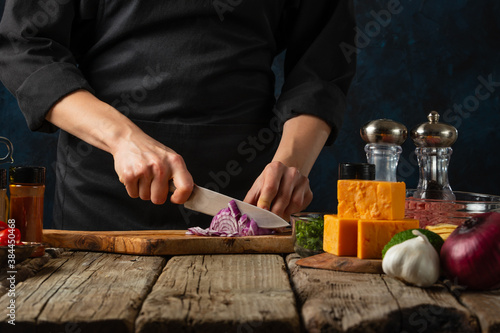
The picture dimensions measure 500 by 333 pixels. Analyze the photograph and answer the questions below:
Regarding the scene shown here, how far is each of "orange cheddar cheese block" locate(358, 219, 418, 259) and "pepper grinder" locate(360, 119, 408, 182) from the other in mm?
425

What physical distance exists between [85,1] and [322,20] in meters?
0.80

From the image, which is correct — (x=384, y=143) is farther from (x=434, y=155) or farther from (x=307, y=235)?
(x=307, y=235)

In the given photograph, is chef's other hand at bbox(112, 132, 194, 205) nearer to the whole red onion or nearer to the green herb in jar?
the green herb in jar

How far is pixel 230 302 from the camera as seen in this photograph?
2.75 feet

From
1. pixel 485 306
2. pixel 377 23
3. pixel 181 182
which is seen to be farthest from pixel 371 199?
pixel 377 23

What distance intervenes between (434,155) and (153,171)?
764mm

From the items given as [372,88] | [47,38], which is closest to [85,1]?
[47,38]

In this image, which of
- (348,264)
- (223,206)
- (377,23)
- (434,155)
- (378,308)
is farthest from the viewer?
(377,23)

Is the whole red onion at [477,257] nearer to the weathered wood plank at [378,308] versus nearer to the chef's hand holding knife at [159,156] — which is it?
the weathered wood plank at [378,308]

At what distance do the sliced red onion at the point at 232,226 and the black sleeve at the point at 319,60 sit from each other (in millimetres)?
481

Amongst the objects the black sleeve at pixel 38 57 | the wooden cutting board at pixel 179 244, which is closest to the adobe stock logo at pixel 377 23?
the black sleeve at pixel 38 57

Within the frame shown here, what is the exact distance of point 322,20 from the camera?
2.00 meters

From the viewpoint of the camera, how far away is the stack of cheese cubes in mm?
1102

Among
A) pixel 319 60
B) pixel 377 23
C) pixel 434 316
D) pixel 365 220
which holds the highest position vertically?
pixel 377 23
